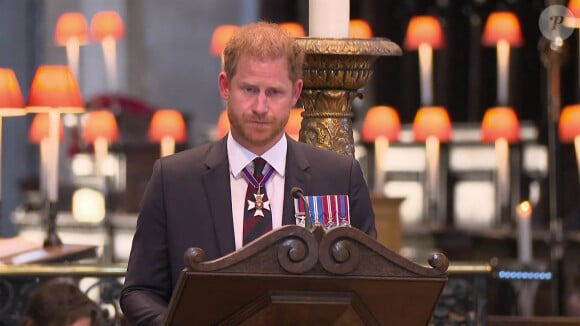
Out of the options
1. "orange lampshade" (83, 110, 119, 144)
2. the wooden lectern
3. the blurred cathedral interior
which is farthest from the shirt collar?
"orange lampshade" (83, 110, 119, 144)

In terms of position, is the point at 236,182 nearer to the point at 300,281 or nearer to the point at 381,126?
the point at 300,281

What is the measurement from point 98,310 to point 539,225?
354 inches

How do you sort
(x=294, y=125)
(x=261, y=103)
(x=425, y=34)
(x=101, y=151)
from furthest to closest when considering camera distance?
(x=101, y=151) < (x=425, y=34) < (x=294, y=125) < (x=261, y=103)

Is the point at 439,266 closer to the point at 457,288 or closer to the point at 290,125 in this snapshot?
the point at 457,288

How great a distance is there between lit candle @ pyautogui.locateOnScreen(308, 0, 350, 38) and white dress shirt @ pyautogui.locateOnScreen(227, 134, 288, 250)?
1346 mm

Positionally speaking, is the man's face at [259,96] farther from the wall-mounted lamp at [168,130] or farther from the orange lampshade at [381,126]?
the wall-mounted lamp at [168,130]

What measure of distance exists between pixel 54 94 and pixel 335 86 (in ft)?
13.9

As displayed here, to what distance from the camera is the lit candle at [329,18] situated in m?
4.44

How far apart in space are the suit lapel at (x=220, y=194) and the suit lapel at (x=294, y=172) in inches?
4.5

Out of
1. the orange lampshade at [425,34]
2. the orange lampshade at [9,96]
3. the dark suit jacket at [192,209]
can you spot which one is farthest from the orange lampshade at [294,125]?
the dark suit jacket at [192,209]

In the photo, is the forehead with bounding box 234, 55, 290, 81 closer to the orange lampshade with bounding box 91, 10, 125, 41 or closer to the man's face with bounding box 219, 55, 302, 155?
the man's face with bounding box 219, 55, 302, 155

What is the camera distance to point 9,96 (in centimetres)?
842

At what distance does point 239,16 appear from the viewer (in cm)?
2003

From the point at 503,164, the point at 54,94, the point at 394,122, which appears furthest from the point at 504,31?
the point at 54,94
